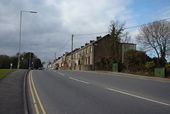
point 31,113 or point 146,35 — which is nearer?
point 31,113

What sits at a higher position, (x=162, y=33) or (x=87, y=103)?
(x=162, y=33)

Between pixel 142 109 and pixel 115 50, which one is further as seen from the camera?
pixel 115 50

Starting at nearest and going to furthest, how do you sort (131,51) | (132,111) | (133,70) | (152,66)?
(132,111)
(152,66)
(133,70)
(131,51)

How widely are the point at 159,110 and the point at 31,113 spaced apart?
4.64 m

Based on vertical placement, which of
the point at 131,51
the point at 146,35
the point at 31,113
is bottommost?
the point at 31,113

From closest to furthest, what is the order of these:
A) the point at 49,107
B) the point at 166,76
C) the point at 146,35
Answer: the point at 49,107 < the point at 166,76 < the point at 146,35

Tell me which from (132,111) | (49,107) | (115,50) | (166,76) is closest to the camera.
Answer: (132,111)

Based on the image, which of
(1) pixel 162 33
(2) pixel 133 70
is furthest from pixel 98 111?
(1) pixel 162 33

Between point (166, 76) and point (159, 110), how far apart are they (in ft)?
102

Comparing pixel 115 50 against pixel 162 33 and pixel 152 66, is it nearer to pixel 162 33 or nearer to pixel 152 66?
pixel 162 33

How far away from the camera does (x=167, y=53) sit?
71.4 metres

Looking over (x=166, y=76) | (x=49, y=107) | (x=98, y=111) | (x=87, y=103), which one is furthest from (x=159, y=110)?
(x=166, y=76)

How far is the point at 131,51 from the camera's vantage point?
5744cm

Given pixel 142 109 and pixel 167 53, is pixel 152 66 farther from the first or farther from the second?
pixel 142 109
